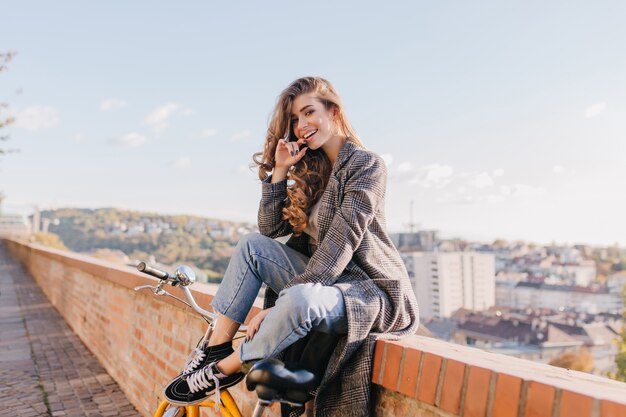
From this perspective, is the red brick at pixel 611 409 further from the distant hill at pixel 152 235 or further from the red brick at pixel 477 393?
the distant hill at pixel 152 235

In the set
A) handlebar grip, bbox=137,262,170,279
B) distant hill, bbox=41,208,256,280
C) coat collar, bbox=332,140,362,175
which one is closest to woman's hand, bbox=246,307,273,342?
handlebar grip, bbox=137,262,170,279

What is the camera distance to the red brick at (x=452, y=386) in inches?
55.4

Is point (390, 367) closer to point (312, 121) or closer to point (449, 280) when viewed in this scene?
point (312, 121)

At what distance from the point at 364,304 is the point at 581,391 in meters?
0.69

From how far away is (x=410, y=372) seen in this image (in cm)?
158

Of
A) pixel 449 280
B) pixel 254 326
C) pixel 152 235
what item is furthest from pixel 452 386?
pixel 449 280

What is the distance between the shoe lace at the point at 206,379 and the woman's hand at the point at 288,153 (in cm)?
83

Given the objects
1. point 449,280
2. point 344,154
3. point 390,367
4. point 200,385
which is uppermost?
point 344,154

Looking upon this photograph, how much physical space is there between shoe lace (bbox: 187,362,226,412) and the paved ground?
2455 millimetres

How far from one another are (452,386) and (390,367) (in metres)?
0.26

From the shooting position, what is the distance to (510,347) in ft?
208

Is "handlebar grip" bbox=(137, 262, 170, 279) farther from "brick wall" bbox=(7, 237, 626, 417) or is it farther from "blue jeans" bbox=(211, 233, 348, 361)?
"brick wall" bbox=(7, 237, 626, 417)

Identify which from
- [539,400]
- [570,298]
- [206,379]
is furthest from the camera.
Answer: [570,298]

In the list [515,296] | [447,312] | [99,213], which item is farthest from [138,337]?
[515,296]
